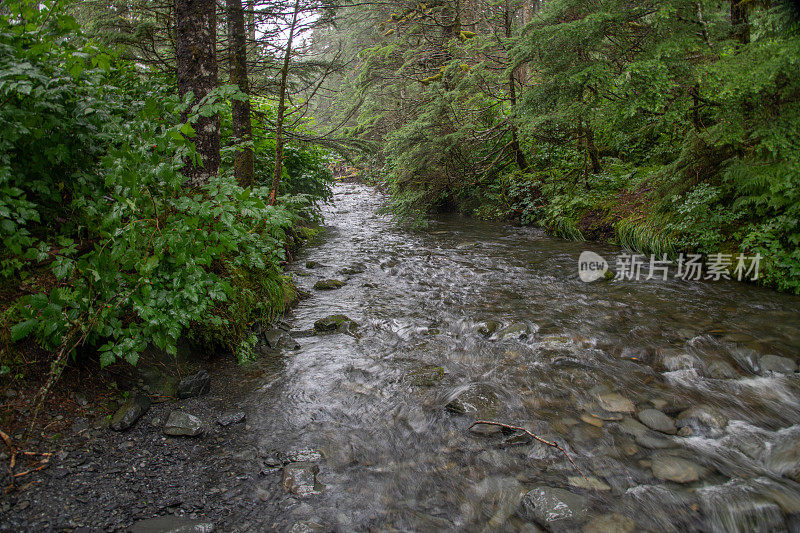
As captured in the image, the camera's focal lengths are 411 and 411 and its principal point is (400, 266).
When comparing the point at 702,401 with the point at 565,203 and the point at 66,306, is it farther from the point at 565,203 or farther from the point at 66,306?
the point at 565,203

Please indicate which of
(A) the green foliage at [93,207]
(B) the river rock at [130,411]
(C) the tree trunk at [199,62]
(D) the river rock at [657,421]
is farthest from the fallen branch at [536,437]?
(C) the tree trunk at [199,62]

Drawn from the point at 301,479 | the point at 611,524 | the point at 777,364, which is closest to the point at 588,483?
the point at 611,524

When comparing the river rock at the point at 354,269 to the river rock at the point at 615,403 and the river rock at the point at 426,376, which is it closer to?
the river rock at the point at 426,376

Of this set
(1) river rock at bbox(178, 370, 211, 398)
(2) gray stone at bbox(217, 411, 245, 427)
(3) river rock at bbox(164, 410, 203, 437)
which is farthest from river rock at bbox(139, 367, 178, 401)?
(2) gray stone at bbox(217, 411, 245, 427)

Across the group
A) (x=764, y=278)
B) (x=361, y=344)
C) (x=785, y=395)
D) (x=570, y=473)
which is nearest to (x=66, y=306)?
(x=361, y=344)

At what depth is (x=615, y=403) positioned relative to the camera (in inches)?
149

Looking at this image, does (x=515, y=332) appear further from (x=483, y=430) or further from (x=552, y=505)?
(x=552, y=505)

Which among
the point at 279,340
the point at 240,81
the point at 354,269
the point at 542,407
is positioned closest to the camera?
the point at 542,407

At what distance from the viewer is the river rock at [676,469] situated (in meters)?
2.88

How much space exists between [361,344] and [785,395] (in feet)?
13.8

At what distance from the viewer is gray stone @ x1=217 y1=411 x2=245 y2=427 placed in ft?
11.0

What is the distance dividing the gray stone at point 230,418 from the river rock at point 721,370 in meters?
4.52

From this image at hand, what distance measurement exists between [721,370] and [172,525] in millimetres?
4981

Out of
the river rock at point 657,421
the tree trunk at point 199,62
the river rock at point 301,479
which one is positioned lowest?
the river rock at point 301,479
